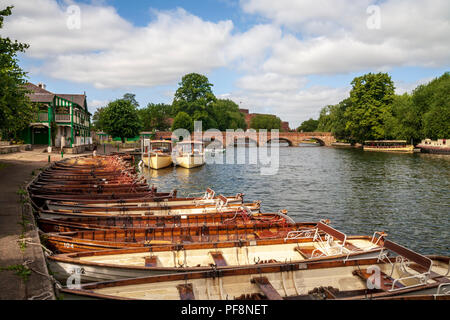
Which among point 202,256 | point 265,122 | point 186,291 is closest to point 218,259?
point 202,256

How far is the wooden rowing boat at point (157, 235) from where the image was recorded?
10.1 metres

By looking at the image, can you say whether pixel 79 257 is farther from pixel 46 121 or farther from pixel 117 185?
pixel 46 121

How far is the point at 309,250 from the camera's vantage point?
10.5 meters

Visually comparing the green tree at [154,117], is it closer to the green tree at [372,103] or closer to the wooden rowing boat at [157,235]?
the green tree at [372,103]

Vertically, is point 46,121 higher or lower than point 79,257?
higher

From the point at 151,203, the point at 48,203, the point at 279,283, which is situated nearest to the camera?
the point at 279,283

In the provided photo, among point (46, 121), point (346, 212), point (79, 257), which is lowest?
point (346, 212)

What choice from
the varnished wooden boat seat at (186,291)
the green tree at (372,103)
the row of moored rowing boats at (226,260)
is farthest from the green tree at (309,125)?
the varnished wooden boat seat at (186,291)

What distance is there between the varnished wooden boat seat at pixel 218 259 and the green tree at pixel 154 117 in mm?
97177
